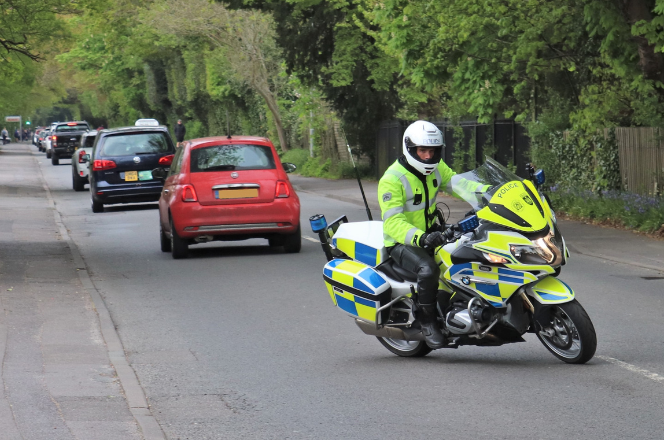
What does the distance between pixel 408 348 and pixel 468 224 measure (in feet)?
5.35

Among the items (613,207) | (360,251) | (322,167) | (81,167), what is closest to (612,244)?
(613,207)

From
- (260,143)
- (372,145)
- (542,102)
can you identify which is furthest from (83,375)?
(372,145)

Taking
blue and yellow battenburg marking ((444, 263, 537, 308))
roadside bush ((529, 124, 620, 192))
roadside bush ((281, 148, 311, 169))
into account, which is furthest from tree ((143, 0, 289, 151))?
blue and yellow battenburg marking ((444, 263, 537, 308))

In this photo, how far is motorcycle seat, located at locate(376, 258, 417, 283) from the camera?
7832mm

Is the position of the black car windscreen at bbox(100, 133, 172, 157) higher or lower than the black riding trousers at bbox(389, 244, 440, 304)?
higher

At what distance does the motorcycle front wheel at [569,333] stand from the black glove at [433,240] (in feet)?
2.79

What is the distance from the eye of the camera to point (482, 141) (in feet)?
92.9

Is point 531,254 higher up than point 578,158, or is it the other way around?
point 531,254

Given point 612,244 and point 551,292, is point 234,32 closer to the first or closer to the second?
point 612,244

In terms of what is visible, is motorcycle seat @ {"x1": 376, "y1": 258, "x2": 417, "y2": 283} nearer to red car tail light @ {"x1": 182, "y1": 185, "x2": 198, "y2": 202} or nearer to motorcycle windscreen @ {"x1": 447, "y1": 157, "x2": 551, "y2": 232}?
motorcycle windscreen @ {"x1": 447, "y1": 157, "x2": 551, "y2": 232}

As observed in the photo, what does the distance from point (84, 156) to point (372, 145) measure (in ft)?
29.2

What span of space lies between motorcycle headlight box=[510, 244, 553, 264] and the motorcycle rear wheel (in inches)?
55.3

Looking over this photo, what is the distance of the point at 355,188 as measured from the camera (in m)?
31.9

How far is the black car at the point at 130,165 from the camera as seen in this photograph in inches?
961
